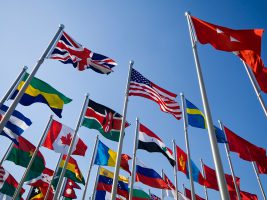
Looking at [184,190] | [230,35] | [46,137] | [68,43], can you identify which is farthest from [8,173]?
[230,35]

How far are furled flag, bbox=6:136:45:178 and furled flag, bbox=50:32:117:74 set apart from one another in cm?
837

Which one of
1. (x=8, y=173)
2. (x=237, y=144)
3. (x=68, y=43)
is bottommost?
(x=8, y=173)

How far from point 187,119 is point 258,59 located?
774cm

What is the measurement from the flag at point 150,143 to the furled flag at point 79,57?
5.71 m

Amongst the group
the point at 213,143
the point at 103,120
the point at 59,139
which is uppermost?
the point at 103,120

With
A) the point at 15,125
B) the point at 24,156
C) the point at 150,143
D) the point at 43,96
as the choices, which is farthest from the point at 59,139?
the point at 150,143

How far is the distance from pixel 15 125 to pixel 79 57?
5596 millimetres

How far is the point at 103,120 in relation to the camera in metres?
15.8

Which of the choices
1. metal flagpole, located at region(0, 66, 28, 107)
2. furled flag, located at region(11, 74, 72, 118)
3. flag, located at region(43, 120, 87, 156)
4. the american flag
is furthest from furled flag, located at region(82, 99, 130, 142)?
metal flagpole, located at region(0, 66, 28, 107)

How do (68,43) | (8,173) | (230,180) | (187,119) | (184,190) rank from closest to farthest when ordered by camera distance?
(68,43) < (187,119) < (8,173) < (230,180) < (184,190)

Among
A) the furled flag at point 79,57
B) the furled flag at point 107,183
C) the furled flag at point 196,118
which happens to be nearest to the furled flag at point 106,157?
the furled flag at point 107,183

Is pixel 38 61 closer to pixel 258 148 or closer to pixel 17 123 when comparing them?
pixel 17 123

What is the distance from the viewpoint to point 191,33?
1058 cm

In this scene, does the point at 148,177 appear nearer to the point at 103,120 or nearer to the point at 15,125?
the point at 103,120
